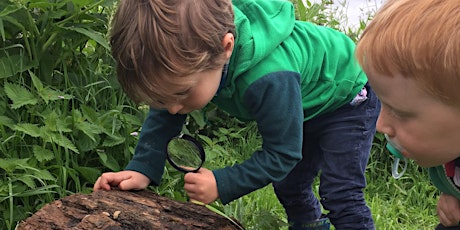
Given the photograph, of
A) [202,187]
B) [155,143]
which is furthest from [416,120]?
[155,143]

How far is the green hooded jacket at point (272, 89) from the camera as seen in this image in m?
2.26

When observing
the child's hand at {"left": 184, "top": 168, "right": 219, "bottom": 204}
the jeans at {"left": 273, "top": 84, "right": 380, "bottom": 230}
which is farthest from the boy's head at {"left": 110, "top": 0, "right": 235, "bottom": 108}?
the jeans at {"left": 273, "top": 84, "right": 380, "bottom": 230}

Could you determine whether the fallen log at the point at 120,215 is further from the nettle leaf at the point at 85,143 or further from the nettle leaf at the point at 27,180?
the nettle leaf at the point at 85,143

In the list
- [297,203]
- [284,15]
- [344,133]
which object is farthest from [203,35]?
[297,203]

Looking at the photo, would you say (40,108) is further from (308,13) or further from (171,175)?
(308,13)

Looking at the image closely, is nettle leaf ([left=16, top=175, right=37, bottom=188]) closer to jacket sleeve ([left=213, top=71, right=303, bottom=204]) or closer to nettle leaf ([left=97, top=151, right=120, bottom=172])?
nettle leaf ([left=97, top=151, right=120, bottom=172])

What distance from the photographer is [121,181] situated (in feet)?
8.17

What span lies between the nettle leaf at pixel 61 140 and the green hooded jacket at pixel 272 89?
14.8 inches

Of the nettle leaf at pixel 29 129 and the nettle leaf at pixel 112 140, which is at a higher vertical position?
the nettle leaf at pixel 29 129

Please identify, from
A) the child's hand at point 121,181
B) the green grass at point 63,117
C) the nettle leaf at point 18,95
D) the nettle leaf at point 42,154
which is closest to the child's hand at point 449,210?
the green grass at point 63,117

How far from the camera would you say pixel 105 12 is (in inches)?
139

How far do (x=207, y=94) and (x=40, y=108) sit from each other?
1.08 meters

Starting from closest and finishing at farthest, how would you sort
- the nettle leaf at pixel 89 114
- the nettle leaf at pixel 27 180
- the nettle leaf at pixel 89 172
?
1. the nettle leaf at pixel 27 180
2. the nettle leaf at pixel 89 172
3. the nettle leaf at pixel 89 114

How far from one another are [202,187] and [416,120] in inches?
30.2
